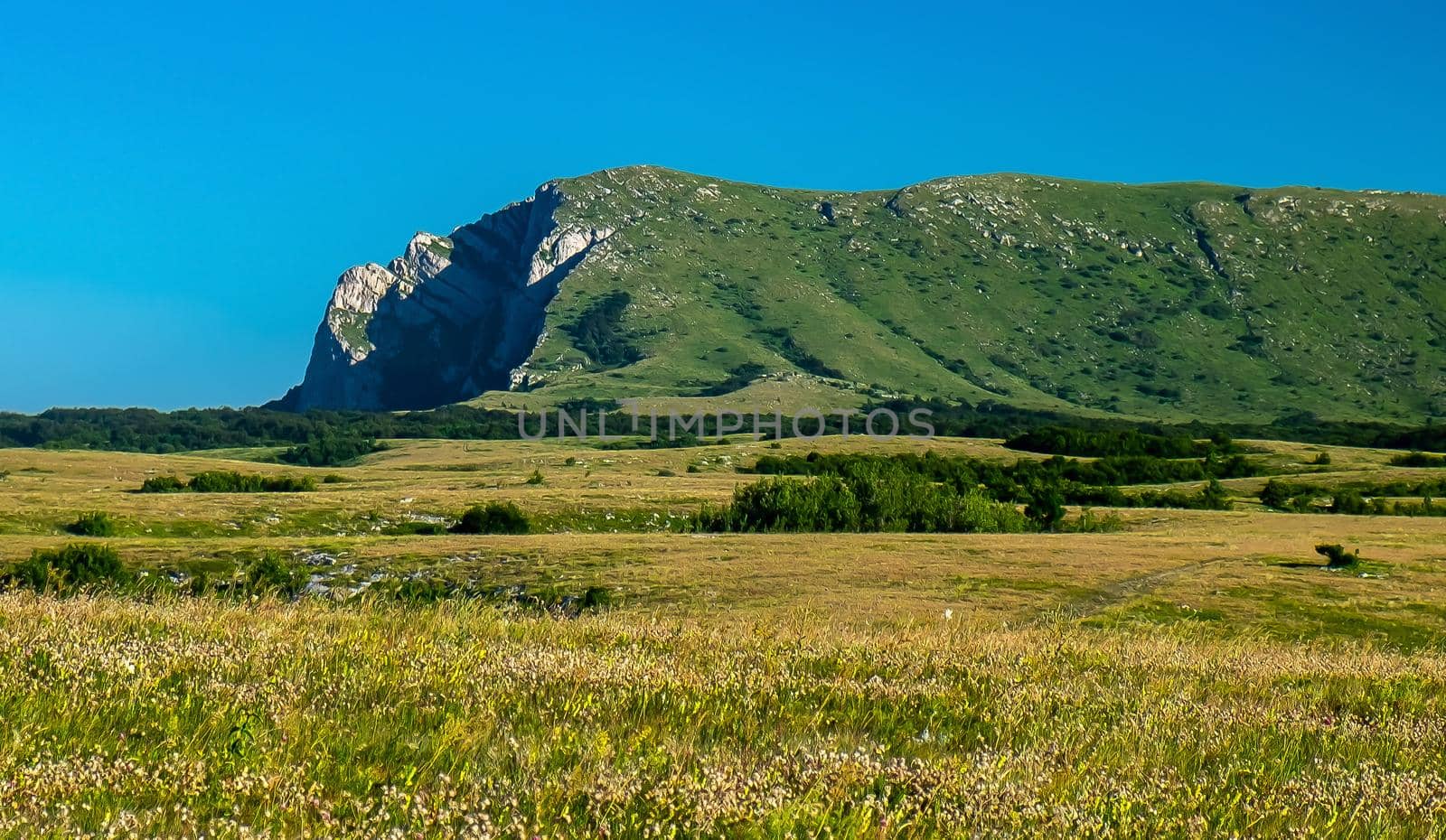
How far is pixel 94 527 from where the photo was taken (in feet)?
135

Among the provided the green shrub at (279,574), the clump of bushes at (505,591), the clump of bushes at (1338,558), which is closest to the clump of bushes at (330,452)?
the green shrub at (279,574)

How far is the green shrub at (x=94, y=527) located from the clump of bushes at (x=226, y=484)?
22.6 meters

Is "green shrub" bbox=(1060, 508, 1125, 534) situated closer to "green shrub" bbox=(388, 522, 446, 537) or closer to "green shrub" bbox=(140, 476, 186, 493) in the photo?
"green shrub" bbox=(388, 522, 446, 537)

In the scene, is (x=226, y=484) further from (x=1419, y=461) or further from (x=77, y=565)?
(x=1419, y=461)

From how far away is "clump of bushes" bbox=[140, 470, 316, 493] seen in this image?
6600 centimetres

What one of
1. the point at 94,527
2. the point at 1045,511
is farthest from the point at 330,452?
the point at 1045,511

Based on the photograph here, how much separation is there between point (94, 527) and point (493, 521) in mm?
13798

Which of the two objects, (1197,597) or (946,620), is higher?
(946,620)

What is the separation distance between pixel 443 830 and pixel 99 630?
5145 mm

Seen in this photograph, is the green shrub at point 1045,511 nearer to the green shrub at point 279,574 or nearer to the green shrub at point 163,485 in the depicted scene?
the green shrub at point 279,574

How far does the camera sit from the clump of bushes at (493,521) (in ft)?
151

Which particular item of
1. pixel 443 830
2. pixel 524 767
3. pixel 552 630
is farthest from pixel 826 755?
pixel 552 630

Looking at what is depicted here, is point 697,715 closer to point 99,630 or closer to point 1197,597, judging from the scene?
point 99,630

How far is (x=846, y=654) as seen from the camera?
931cm
